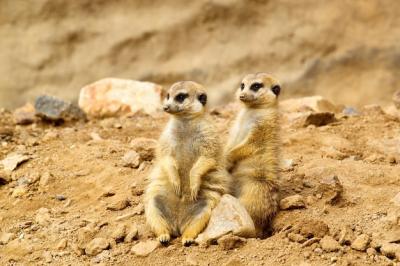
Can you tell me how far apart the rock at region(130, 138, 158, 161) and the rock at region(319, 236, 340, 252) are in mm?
1519

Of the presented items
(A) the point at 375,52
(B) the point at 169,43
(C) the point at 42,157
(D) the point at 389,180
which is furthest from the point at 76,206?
(A) the point at 375,52

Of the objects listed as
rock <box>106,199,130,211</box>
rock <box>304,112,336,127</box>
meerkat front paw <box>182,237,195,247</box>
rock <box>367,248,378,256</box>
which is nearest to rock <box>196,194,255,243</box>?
meerkat front paw <box>182,237,195,247</box>

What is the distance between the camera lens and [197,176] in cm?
356

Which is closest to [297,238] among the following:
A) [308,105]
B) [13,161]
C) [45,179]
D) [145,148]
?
[145,148]

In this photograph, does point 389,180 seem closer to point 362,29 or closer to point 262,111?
point 262,111

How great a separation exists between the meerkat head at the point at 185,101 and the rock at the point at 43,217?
90cm

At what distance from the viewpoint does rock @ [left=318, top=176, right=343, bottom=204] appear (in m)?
3.78

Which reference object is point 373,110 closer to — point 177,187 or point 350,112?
point 350,112

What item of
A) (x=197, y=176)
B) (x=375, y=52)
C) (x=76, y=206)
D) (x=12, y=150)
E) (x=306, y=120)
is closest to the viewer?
(x=197, y=176)

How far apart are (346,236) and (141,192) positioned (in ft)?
4.05

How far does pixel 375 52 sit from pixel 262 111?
130 inches

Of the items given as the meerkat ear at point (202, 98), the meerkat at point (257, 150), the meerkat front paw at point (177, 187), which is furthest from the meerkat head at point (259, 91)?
the meerkat front paw at point (177, 187)

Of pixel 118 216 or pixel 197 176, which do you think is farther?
pixel 118 216

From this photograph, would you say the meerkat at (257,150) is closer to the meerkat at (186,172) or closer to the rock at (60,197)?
the meerkat at (186,172)
